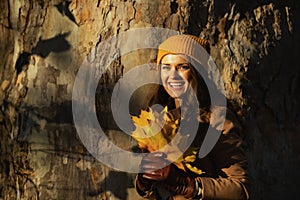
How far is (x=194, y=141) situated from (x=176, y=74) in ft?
0.91

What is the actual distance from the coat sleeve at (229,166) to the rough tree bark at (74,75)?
0.28m

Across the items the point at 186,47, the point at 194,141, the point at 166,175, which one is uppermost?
the point at 186,47

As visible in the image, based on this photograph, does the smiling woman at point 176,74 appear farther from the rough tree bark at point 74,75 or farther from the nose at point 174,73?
the rough tree bark at point 74,75

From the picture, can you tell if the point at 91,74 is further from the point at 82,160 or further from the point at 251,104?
the point at 251,104

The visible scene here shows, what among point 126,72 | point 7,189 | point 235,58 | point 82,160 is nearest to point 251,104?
point 235,58

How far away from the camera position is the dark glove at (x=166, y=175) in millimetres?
2459

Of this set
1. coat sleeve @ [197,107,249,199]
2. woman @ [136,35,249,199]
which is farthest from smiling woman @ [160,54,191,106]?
coat sleeve @ [197,107,249,199]

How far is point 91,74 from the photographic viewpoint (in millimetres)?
2781

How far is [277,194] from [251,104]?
1.62ft

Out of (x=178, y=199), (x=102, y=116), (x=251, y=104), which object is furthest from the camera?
(x=251, y=104)

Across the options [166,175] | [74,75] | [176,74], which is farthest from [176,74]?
[74,75]

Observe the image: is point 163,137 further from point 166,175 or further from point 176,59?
point 176,59

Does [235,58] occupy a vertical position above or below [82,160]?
above

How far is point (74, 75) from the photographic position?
2832 millimetres
